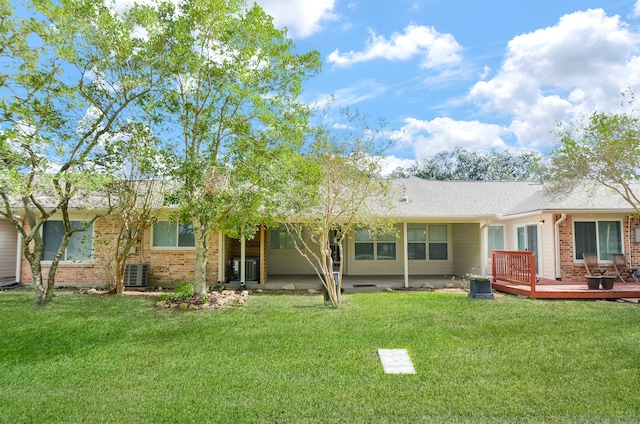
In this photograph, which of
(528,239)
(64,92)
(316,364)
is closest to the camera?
(316,364)

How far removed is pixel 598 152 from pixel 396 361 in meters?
7.79

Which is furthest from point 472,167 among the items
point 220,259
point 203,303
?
point 203,303

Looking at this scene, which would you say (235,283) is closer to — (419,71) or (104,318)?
(104,318)

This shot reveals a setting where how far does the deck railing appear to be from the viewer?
10008 mm

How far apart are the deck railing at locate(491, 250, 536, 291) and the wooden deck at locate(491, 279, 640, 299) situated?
143 mm

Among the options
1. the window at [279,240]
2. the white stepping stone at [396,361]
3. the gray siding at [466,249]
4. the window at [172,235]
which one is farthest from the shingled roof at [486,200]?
the window at [172,235]

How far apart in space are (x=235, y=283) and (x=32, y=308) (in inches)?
214

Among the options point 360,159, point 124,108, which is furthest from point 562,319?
point 124,108

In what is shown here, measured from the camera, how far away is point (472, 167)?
38094 mm

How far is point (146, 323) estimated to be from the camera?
7.32 m

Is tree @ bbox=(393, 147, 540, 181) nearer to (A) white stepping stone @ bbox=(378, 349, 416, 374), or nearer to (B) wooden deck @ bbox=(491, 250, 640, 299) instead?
(B) wooden deck @ bbox=(491, 250, 640, 299)

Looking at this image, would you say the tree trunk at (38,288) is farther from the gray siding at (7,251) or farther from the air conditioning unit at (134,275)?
the gray siding at (7,251)

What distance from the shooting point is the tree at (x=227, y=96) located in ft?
26.9

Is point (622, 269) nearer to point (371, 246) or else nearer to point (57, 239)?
point (371, 246)
